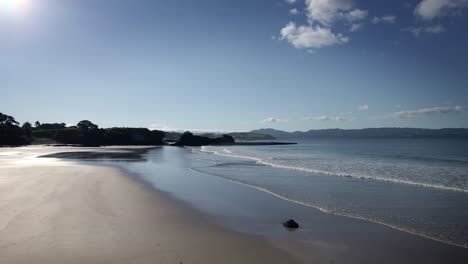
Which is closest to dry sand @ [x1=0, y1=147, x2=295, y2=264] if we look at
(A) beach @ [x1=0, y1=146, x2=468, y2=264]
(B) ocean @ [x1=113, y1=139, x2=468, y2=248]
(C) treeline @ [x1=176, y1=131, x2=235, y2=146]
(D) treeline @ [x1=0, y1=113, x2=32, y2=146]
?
(A) beach @ [x1=0, y1=146, x2=468, y2=264]

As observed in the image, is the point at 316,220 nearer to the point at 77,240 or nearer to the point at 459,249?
the point at 459,249

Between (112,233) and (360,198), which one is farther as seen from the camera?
Result: (360,198)

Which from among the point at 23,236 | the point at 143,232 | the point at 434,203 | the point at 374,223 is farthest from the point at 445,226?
the point at 23,236

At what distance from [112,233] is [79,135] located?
10124cm

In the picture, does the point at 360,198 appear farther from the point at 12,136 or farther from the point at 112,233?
the point at 12,136

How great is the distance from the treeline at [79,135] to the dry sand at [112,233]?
3149 inches

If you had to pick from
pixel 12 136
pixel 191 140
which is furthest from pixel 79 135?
pixel 191 140

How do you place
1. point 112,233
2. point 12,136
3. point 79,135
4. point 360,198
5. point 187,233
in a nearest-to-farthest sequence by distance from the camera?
point 112,233 < point 187,233 < point 360,198 < point 12,136 < point 79,135

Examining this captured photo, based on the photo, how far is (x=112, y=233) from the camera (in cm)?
887

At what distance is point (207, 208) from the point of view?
501 inches

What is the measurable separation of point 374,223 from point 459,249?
265 centimetres

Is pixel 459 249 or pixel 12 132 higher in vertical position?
pixel 12 132

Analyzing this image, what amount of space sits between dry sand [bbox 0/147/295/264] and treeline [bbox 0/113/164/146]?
7998 cm

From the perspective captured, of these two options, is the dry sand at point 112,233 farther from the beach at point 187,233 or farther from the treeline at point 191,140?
the treeline at point 191,140
